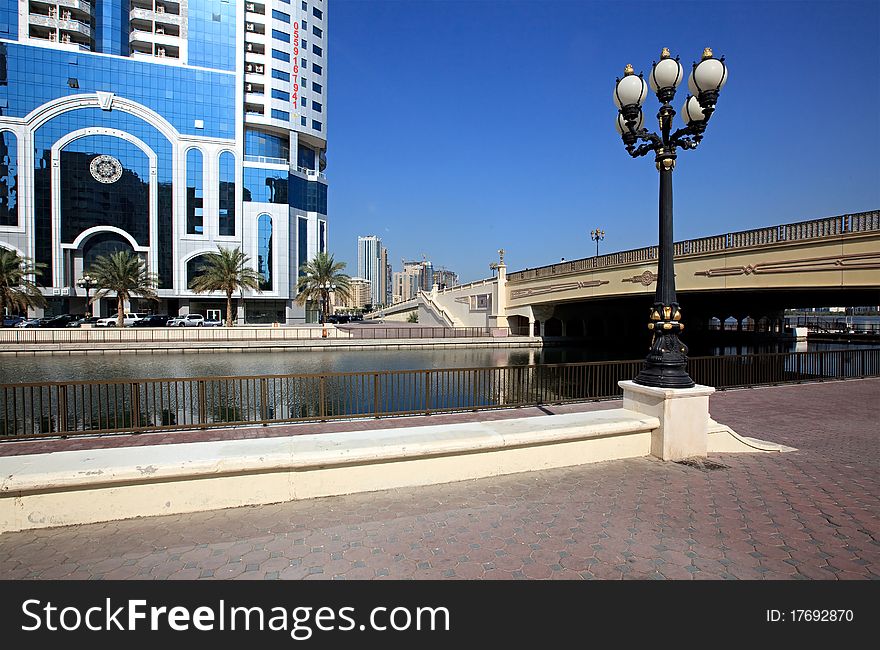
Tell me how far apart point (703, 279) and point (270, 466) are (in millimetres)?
23436

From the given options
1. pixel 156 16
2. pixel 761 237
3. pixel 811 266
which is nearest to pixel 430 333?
pixel 761 237

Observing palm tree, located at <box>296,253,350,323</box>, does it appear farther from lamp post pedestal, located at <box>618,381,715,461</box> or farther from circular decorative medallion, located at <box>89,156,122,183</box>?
lamp post pedestal, located at <box>618,381,715,461</box>

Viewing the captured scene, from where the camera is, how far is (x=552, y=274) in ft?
120

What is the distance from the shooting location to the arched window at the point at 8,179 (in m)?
50.5

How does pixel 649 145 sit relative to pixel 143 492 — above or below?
above

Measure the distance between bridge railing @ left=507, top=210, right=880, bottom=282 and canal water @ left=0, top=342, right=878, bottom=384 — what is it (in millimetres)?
8771

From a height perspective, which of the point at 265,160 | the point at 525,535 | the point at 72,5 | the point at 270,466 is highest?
the point at 72,5

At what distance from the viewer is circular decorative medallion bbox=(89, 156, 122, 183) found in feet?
175

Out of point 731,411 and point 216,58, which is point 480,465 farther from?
point 216,58

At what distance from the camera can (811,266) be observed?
58.7 feet

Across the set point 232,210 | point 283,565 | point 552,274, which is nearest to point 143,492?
point 283,565

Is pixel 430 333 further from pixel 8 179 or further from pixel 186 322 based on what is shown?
pixel 8 179

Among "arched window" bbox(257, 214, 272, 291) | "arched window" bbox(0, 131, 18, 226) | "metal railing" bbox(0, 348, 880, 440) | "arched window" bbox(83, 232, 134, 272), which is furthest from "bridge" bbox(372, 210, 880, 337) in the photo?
"arched window" bbox(0, 131, 18, 226)

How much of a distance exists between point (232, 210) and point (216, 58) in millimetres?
19000
